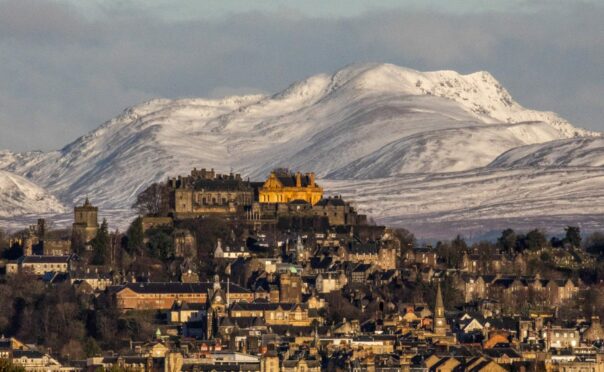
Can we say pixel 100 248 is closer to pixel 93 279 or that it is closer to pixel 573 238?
pixel 93 279

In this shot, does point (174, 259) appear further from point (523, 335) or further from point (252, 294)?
point (523, 335)

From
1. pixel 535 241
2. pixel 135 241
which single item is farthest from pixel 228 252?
pixel 535 241

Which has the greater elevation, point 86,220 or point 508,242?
point 86,220

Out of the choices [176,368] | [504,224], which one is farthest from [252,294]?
[504,224]

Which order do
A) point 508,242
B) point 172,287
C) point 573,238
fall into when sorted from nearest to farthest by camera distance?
point 172,287 < point 508,242 < point 573,238

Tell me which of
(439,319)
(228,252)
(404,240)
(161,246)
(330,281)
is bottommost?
(439,319)

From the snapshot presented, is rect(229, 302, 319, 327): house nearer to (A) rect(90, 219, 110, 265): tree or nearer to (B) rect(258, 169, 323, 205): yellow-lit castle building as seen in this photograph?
(A) rect(90, 219, 110, 265): tree

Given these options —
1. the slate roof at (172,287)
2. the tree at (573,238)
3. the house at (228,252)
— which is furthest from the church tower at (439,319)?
the tree at (573,238)
